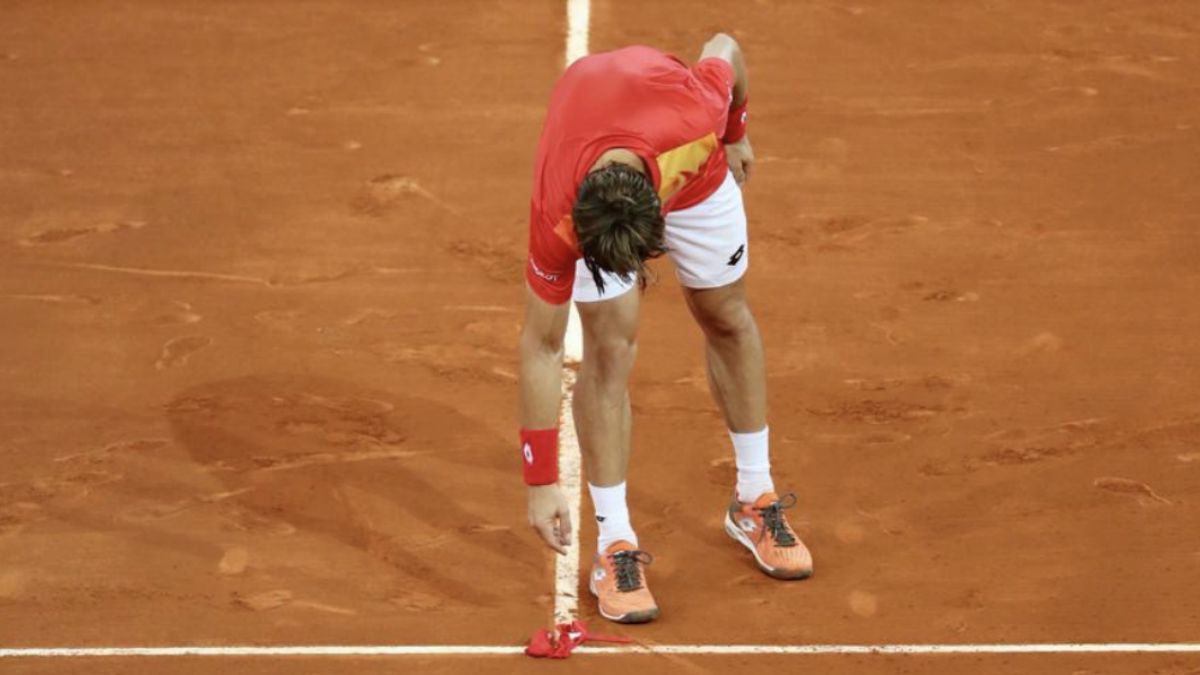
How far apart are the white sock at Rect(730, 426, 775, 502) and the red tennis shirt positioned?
107 centimetres

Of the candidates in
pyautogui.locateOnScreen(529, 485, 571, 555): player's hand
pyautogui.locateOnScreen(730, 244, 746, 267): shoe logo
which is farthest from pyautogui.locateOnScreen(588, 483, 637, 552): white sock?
pyautogui.locateOnScreen(730, 244, 746, 267): shoe logo

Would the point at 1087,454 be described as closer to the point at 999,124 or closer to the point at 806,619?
the point at 806,619

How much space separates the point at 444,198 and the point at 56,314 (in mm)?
2151

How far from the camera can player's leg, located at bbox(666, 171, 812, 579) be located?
270 inches

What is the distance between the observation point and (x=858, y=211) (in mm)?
9906

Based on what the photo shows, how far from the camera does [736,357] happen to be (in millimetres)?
7168

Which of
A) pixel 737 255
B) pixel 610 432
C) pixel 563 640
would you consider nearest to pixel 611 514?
pixel 610 432

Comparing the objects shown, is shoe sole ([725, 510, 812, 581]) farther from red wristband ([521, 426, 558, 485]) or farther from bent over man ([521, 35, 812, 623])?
red wristband ([521, 426, 558, 485])

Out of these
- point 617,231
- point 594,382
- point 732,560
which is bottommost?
point 732,560

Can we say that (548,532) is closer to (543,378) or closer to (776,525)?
(543,378)

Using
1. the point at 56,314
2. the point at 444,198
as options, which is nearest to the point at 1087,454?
the point at 444,198

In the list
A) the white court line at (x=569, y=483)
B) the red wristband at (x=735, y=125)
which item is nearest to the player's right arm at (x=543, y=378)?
the white court line at (x=569, y=483)

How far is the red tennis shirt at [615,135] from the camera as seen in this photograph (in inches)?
245

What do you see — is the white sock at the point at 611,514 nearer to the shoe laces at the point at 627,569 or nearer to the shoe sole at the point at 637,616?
the shoe laces at the point at 627,569
